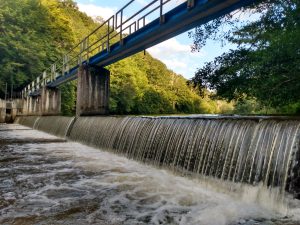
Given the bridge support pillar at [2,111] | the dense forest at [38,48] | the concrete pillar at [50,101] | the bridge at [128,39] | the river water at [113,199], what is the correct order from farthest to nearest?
the dense forest at [38,48] < the bridge support pillar at [2,111] < the concrete pillar at [50,101] < the bridge at [128,39] < the river water at [113,199]

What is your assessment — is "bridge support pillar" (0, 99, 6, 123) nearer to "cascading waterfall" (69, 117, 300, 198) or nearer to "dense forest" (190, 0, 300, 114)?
"dense forest" (190, 0, 300, 114)

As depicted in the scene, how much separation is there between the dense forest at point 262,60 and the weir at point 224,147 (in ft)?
17.3

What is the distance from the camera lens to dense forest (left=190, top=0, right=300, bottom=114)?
474 inches

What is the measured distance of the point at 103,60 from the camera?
55.1ft

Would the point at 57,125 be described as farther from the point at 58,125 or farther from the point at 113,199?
the point at 113,199

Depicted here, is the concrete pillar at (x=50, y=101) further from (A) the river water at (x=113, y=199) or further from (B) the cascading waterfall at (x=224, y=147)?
(A) the river water at (x=113, y=199)

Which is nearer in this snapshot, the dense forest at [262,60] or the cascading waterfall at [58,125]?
the dense forest at [262,60]

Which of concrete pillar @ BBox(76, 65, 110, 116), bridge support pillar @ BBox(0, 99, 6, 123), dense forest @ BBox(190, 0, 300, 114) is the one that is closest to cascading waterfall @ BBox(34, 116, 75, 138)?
concrete pillar @ BBox(76, 65, 110, 116)

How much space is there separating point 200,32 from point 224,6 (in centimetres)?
635

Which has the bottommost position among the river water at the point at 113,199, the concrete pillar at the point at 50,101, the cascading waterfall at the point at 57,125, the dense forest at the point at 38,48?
the river water at the point at 113,199

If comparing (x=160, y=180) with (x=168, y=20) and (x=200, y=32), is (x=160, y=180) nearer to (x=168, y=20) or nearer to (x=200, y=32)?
(x=168, y=20)

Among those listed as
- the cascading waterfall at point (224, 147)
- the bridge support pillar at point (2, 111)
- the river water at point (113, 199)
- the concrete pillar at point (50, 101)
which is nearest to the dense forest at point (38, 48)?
the bridge support pillar at point (2, 111)

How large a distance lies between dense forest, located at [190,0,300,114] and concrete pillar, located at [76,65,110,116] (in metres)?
4.91

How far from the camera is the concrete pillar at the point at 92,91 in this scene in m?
17.7
